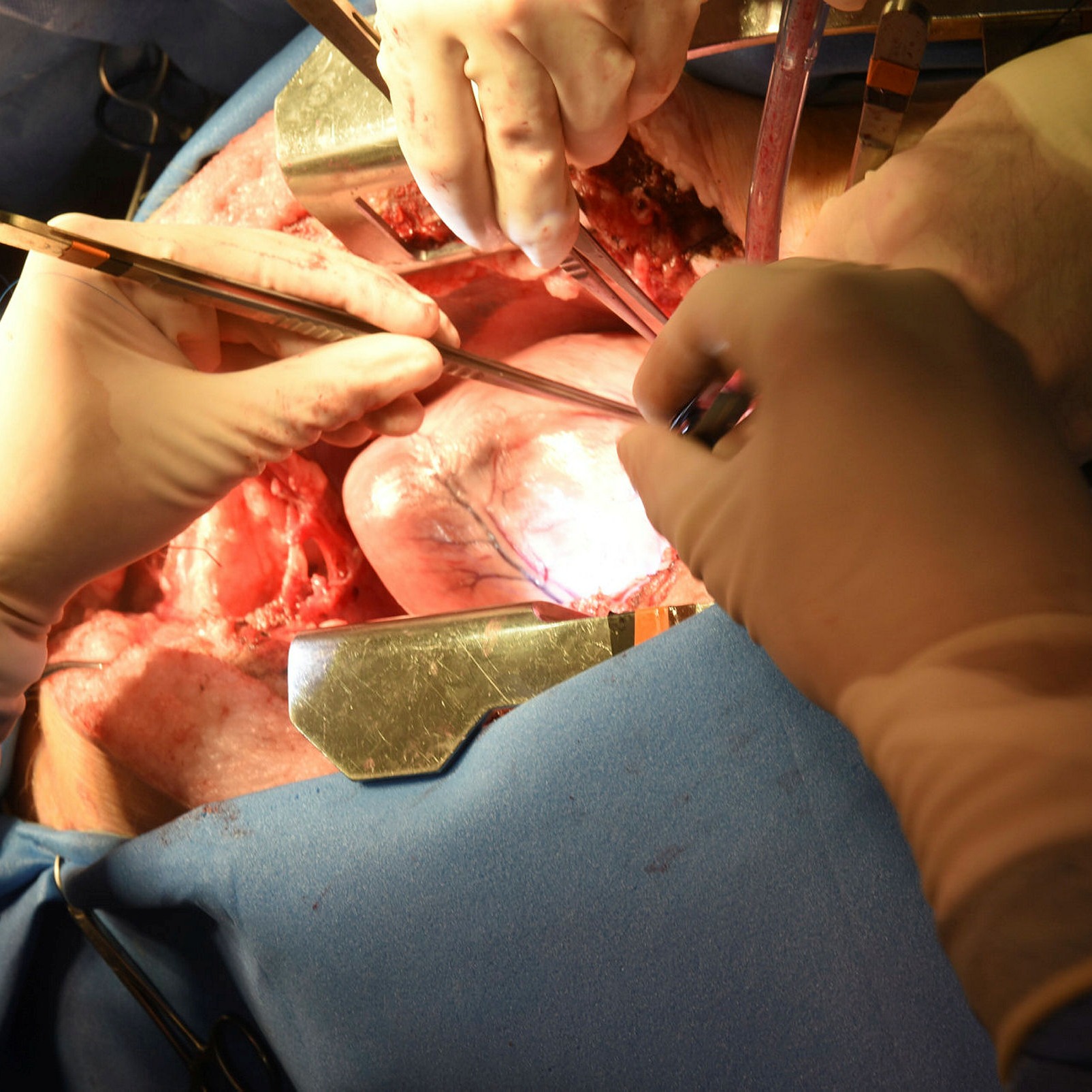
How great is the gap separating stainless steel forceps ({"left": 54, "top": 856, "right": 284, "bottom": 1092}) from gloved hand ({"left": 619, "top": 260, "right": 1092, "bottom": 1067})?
3.09 ft

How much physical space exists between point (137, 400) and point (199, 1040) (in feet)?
2.85

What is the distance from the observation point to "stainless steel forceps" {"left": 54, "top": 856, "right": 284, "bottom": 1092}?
1137 millimetres

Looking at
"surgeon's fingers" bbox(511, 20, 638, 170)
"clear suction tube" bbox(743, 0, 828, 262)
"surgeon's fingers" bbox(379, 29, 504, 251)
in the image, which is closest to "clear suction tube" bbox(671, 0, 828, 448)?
"clear suction tube" bbox(743, 0, 828, 262)

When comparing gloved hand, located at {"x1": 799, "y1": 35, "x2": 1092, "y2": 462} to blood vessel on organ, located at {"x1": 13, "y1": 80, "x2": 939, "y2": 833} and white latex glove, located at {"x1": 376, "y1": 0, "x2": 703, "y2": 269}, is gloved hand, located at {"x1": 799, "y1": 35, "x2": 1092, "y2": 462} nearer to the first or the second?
white latex glove, located at {"x1": 376, "y1": 0, "x2": 703, "y2": 269}

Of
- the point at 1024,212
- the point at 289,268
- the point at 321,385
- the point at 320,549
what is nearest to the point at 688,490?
the point at 1024,212

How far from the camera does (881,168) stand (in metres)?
0.74

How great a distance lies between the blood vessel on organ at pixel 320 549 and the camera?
1.37 metres

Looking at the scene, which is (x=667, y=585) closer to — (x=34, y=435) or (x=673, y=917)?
(x=673, y=917)

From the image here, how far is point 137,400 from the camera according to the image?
3.60 ft

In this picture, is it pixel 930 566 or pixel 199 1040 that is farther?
pixel 199 1040

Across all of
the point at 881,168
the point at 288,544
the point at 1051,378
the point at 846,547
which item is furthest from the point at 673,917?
the point at 288,544

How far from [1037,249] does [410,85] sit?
1.95 feet

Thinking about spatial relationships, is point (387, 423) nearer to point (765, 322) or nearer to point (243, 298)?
point (243, 298)

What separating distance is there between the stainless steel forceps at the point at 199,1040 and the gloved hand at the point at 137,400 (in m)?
0.34
